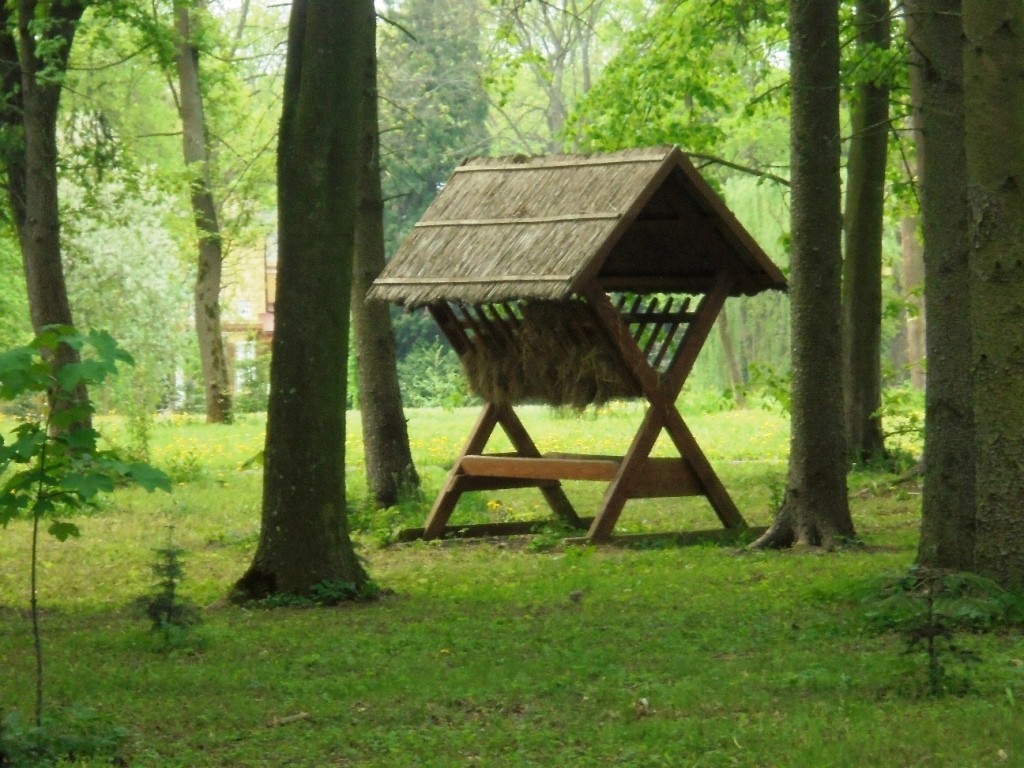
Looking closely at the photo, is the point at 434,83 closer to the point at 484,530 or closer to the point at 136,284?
the point at 136,284

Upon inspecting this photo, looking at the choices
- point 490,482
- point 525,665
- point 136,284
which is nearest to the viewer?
point 525,665

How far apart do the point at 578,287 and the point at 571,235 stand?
72cm

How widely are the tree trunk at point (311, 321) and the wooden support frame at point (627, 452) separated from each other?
3201mm

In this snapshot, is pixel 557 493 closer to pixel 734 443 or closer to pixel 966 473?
pixel 966 473

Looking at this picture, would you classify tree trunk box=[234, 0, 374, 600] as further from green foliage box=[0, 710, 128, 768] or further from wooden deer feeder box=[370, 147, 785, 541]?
green foliage box=[0, 710, 128, 768]

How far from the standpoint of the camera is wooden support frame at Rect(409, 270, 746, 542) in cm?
1357

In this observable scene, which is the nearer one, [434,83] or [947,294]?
[947,294]

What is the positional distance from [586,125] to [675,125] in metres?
1.41

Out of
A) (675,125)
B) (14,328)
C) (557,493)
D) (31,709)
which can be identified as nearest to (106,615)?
(31,709)

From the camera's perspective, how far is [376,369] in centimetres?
1620

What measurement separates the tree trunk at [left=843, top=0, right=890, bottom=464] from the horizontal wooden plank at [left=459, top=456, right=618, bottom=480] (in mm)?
6556

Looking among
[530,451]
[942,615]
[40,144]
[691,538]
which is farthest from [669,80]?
[942,615]

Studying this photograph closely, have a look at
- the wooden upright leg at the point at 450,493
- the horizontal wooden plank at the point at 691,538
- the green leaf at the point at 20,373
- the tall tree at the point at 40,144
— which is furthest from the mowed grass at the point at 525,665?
the tall tree at the point at 40,144

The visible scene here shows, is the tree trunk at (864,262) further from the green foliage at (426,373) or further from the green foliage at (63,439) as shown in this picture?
the green foliage at (426,373)
